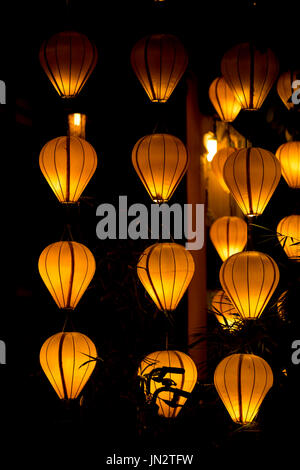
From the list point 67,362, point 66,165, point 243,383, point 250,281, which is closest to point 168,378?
point 243,383

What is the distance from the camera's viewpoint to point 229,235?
238 inches

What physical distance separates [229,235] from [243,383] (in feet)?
5.76

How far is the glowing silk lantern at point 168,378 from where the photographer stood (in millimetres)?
4469

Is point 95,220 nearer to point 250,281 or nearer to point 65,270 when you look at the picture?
point 65,270

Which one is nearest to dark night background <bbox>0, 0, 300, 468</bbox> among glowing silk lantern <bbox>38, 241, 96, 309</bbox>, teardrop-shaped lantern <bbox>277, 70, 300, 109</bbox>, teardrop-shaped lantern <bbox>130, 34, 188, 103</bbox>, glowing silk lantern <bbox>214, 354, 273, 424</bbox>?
teardrop-shaped lantern <bbox>277, 70, 300, 109</bbox>

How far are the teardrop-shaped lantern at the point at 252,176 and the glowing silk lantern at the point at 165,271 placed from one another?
47 cm

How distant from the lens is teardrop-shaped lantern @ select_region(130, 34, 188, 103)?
464cm

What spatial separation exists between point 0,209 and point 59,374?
5.66 feet

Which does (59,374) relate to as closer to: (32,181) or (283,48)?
(32,181)

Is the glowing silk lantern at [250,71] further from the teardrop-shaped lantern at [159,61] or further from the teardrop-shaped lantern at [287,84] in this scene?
the teardrop-shaped lantern at [287,84]

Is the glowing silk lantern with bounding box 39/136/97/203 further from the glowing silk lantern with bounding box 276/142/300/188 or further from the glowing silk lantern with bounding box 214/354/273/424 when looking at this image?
the glowing silk lantern with bounding box 276/142/300/188

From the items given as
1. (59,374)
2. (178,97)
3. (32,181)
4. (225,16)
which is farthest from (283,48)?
(59,374)

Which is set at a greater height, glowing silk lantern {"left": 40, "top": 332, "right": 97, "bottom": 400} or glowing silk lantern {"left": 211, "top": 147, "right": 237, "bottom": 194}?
glowing silk lantern {"left": 211, "top": 147, "right": 237, "bottom": 194}

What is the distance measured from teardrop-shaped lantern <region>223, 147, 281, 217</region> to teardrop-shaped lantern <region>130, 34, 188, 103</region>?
Answer: 60 cm
